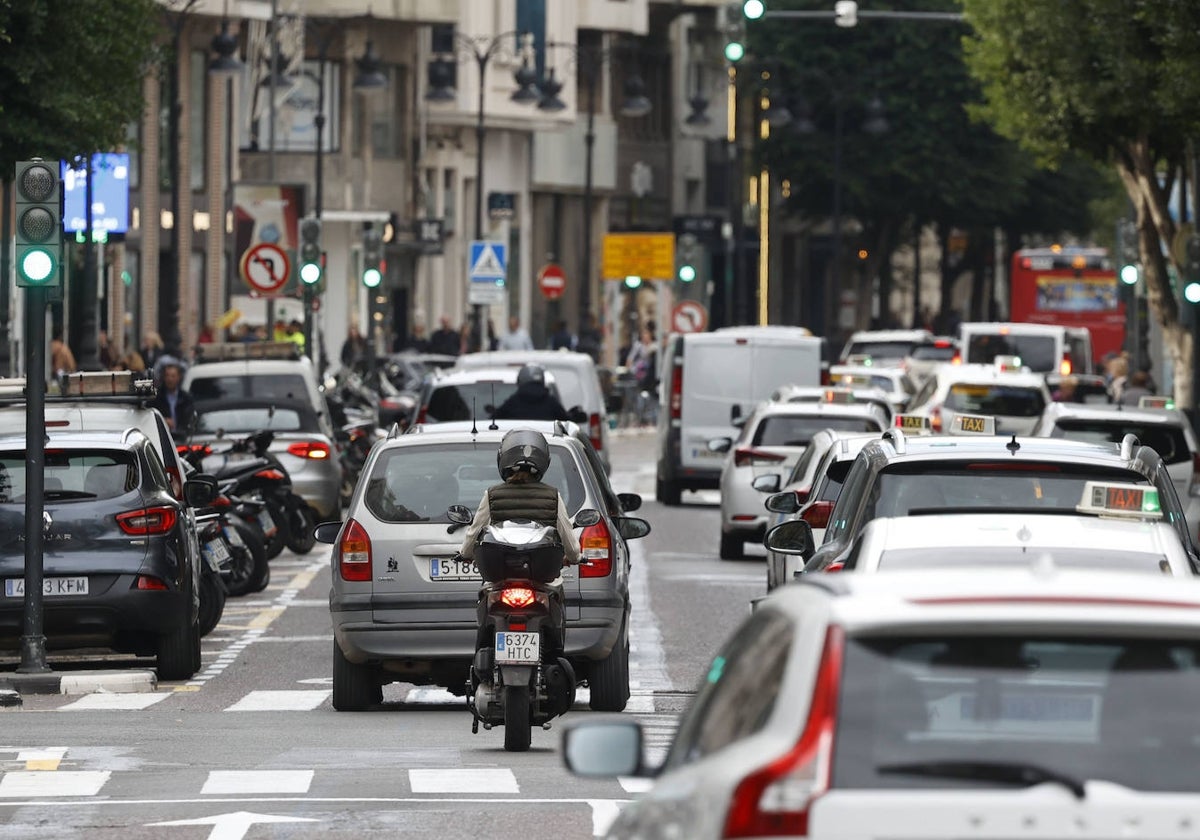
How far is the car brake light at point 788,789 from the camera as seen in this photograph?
4.96m

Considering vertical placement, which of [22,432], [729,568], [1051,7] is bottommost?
[729,568]

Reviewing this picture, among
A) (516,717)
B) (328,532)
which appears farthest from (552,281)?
(516,717)

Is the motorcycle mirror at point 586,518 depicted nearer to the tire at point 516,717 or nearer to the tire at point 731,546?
the tire at point 516,717

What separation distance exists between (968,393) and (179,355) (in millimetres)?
11431

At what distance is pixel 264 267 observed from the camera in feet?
122

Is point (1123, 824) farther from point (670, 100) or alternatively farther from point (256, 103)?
point (670, 100)

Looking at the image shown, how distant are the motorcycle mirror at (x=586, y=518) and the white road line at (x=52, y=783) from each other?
9.39 feet

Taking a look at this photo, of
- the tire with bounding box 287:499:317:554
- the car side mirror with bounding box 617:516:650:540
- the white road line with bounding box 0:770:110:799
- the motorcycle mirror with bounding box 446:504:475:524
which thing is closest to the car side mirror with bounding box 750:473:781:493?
the car side mirror with bounding box 617:516:650:540

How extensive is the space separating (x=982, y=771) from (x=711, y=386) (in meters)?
31.1

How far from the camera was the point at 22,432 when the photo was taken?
18.5 m

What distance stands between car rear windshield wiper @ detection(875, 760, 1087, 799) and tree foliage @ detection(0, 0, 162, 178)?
2180 cm

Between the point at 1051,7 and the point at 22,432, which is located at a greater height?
the point at 1051,7

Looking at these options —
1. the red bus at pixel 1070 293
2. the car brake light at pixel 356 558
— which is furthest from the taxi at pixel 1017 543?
the red bus at pixel 1070 293

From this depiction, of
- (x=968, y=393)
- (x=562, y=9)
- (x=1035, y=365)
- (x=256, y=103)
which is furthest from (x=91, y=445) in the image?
(x=562, y=9)
